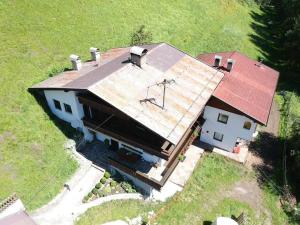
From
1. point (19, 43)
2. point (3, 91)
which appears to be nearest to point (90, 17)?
point (19, 43)

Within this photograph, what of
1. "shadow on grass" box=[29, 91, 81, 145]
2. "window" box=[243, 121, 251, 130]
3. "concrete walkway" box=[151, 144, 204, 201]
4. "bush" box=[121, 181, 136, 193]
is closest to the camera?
"bush" box=[121, 181, 136, 193]

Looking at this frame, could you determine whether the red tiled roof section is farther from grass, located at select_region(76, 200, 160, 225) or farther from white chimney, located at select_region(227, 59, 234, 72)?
grass, located at select_region(76, 200, 160, 225)

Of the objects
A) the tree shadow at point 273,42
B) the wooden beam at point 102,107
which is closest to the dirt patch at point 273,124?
the tree shadow at point 273,42

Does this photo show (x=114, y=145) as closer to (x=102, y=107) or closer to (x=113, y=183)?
(x=113, y=183)

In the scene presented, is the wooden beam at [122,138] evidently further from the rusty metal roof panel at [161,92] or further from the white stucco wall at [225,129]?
the white stucco wall at [225,129]

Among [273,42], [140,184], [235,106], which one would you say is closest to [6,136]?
[140,184]

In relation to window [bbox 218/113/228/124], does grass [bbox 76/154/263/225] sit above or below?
below

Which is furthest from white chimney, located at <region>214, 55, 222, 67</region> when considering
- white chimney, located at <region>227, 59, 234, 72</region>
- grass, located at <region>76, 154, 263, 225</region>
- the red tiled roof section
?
grass, located at <region>76, 154, 263, 225</region>
